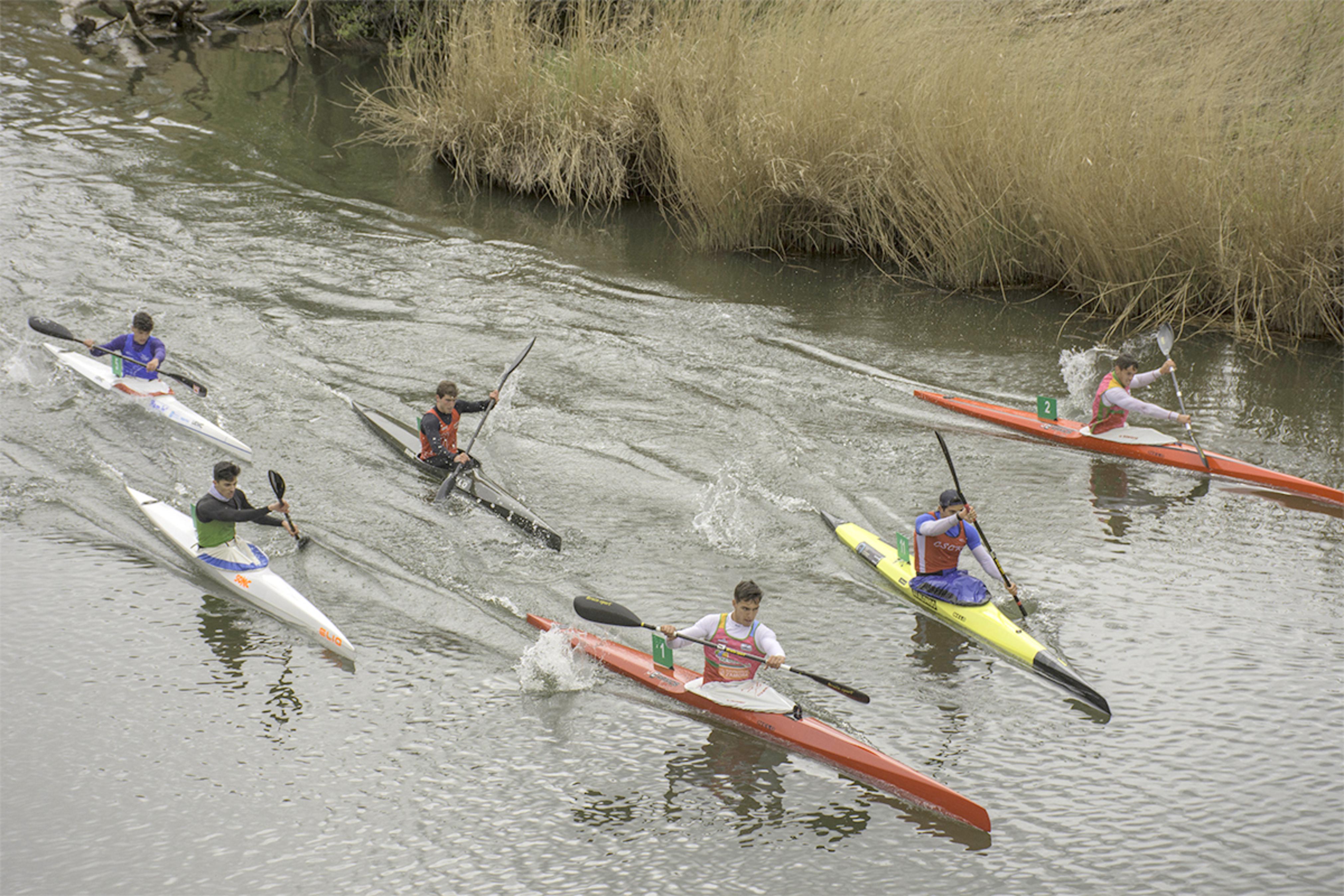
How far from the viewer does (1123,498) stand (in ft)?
34.5

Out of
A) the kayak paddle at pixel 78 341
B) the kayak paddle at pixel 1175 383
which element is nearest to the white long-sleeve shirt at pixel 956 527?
the kayak paddle at pixel 1175 383

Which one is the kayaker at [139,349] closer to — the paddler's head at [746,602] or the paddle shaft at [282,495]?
the paddle shaft at [282,495]

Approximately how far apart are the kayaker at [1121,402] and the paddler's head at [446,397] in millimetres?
6254

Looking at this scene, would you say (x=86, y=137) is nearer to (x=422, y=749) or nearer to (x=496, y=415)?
(x=496, y=415)

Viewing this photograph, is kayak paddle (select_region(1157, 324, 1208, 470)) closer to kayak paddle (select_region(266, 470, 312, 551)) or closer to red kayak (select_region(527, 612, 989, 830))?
red kayak (select_region(527, 612, 989, 830))

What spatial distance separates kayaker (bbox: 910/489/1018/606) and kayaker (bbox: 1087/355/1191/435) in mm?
3325

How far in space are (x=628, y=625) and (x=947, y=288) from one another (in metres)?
9.41

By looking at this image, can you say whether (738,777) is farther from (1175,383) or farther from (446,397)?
(1175,383)

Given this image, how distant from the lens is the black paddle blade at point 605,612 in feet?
24.5

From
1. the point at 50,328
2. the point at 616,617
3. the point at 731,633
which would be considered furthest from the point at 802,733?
the point at 50,328

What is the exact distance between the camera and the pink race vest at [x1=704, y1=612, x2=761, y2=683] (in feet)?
23.9

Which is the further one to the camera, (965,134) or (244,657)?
(965,134)

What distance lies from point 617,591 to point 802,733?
2235 mm

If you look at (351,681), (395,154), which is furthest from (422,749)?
(395,154)
